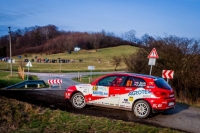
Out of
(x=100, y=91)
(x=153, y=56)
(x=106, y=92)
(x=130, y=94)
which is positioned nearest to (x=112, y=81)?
(x=106, y=92)

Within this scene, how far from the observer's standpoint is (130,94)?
28.3 ft

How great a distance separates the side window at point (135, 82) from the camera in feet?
28.2

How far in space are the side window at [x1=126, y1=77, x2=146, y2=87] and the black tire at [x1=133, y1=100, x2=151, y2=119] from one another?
0.59 meters

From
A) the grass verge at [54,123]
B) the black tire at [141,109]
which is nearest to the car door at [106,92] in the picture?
the black tire at [141,109]

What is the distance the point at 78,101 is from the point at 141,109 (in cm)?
255

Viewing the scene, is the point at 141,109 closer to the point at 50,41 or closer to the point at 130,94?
the point at 130,94

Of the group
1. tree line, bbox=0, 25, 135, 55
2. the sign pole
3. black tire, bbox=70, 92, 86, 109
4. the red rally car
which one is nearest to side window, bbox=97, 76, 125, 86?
the red rally car

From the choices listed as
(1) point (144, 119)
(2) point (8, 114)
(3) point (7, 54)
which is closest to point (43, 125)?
(2) point (8, 114)

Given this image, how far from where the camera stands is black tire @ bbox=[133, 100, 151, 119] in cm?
841

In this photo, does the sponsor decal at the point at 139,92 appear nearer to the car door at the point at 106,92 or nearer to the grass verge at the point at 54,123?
the car door at the point at 106,92

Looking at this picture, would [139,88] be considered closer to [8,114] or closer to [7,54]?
[8,114]

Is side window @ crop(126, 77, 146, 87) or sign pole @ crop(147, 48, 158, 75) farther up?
sign pole @ crop(147, 48, 158, 75)

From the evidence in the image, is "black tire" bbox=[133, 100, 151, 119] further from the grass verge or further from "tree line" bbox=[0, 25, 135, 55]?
"tree line" bbox=[0, 25, 135, 55]

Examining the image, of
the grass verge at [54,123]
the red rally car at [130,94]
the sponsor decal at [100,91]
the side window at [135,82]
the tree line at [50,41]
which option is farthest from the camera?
the tree line at [50,41]
